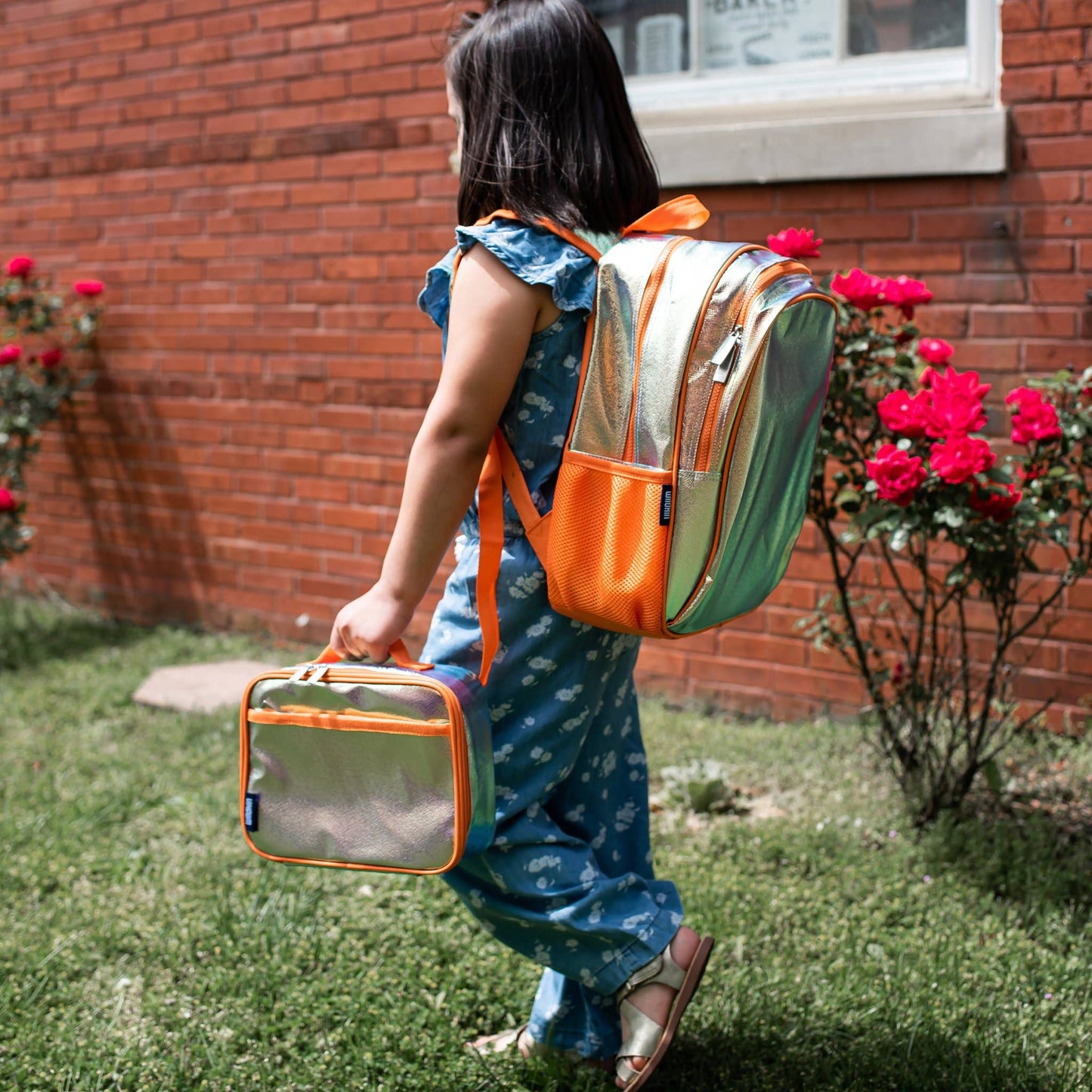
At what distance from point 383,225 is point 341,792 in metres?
3.35

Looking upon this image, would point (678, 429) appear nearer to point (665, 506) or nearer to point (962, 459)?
point (665, 506)

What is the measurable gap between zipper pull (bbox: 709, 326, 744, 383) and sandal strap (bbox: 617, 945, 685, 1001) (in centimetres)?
98

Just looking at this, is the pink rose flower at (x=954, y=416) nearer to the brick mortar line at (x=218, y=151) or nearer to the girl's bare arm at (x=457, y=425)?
the girl's bare arm at (x=457, y=425)

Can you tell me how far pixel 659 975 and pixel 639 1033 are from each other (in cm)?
10

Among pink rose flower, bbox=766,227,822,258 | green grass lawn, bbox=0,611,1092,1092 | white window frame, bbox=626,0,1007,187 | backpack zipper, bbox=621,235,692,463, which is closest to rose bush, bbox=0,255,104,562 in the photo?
green grass lawn, bbox=0,611,1092,1092

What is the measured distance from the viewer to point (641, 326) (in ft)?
6.13

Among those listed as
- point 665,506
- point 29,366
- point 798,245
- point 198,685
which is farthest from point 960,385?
point 29,366

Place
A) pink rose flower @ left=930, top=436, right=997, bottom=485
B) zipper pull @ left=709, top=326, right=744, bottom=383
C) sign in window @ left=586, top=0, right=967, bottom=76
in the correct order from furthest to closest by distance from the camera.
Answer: sign in window @ left=586, top=0, right=967, bottom=76
pink rose flower @ left=930, top=436, right=997, bottom=485
zipper pull @ left=709, top=326, right=744, bottom=383

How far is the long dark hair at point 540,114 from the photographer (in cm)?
202

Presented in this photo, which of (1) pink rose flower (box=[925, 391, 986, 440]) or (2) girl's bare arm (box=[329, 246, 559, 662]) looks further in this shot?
(1) pink rose flower (box=[925, 391, 986, 440])

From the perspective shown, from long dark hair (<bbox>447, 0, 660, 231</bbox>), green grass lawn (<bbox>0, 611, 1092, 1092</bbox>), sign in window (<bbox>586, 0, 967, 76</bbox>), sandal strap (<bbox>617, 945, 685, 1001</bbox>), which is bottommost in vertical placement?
green grass lawn (<bbox>0, 611, 1092, 1092</bbox>)

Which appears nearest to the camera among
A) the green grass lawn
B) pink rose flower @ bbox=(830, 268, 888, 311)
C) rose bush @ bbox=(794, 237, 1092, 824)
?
the green grass lawn

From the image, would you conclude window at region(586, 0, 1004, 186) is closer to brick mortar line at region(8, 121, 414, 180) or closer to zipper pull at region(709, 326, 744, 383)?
brick mortar line at region(8, 121, 414, 180)

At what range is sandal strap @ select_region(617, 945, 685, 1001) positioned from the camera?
2154 mm
